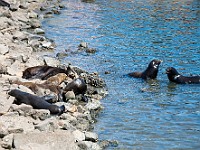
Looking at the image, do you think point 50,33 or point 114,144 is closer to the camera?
point 114,144

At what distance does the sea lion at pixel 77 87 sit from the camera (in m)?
13.3

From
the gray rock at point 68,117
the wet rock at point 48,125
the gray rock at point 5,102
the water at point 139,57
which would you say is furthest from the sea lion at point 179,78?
the wet rock at point 48,125

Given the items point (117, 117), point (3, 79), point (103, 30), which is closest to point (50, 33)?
point (103, 30)

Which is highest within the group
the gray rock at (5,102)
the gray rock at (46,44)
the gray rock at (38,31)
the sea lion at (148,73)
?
the gray rock at (5,102)

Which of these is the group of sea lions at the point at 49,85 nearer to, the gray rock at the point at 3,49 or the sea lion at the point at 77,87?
the sea lion at the point at 77,87

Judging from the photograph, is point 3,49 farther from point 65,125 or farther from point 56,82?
point 65,125

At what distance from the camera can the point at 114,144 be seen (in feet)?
33.8

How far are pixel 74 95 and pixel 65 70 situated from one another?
1870 mm

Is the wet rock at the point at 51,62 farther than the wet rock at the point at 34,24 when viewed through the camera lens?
No

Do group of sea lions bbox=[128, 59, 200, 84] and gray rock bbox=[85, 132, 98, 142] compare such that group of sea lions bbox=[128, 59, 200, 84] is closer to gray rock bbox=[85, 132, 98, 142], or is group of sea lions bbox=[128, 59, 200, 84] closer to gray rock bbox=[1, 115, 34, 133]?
gray rock bbox=[85, 132, 98, 142]

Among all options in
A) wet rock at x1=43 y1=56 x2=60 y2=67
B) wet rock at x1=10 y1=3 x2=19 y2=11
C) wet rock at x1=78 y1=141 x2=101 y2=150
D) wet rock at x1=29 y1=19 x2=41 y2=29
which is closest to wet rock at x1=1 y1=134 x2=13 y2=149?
wet rock at x1=78 y1=141 x2=101 y2=150

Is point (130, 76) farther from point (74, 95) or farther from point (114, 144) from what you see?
point (114, 144)

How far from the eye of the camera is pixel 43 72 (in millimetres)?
14641

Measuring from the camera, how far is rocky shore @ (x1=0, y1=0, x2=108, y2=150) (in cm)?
937
